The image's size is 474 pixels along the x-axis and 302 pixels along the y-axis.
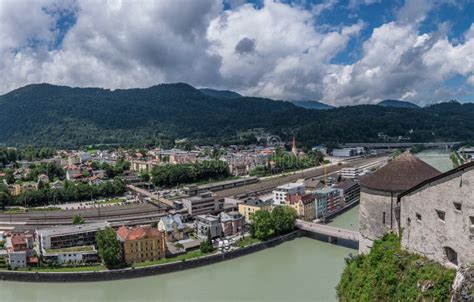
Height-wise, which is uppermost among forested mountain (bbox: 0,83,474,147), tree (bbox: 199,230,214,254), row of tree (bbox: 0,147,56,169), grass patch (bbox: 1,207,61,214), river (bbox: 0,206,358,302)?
forested mountain (bbox: 0,83,474,147)

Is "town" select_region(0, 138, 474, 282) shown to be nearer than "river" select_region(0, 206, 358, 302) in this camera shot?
Yes

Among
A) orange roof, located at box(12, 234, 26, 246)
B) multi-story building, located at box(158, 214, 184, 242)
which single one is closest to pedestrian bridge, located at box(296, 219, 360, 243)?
multi-story building, located at box(158, 214, 184, 242)

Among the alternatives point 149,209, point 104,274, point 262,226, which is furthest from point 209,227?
point 149,209

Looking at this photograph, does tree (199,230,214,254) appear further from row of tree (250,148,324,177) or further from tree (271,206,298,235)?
row of tree (250,148,324,177)

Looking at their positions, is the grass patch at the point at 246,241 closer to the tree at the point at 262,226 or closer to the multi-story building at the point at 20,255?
the tree at the point at 262,226

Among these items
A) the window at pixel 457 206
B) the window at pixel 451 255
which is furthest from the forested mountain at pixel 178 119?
the window at pixel 457 206

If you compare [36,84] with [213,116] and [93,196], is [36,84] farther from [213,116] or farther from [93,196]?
[93,196]
